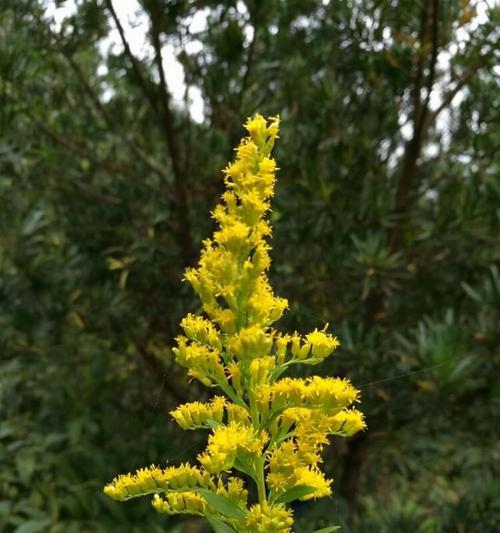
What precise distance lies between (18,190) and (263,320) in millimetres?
2041

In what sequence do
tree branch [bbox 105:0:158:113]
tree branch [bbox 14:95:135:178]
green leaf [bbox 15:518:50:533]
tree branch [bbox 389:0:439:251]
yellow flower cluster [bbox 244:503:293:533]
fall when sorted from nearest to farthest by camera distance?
yellow flower cluster [bbox 244:503:293:533]
tree branch [bbox 105:0:158:113]
tree branch [bbox 389:0:439:251]
tree branch [bbox 14:95:135:178]
green leaf [bbox 15:518:50:533]

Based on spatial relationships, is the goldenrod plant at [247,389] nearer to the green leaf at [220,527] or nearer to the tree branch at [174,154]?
the green leaf at [220,527]

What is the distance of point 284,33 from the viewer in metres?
2.66

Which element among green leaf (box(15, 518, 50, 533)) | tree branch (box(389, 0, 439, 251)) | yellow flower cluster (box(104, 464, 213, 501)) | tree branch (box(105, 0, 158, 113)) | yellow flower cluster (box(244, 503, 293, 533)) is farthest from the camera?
green leaf (box(15, 518, 50, 533))

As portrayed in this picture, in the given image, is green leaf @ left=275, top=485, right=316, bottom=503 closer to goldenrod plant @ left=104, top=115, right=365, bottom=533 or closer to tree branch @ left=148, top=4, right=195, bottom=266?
goldenrod plant @ left=104, top=115, right=365, bottom=533

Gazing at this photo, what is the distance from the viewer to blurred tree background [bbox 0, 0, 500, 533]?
7.39 ft

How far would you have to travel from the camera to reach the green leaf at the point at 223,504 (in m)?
0.81

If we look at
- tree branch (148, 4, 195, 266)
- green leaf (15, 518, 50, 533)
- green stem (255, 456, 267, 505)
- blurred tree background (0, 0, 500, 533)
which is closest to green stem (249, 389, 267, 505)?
green stem (255, 456, 267, 505)

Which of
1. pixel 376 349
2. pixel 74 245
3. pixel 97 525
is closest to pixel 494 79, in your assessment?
pixel 376 349

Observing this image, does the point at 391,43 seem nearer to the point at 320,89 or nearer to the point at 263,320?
the point at 320,89

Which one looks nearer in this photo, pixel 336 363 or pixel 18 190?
pixel 336 363

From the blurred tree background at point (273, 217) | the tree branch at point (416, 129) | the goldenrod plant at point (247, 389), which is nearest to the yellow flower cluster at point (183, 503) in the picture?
the goldenrod plant at point (247, 389)

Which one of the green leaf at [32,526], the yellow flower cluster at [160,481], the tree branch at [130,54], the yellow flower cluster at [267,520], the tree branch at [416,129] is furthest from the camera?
the green leaf at [32,526]

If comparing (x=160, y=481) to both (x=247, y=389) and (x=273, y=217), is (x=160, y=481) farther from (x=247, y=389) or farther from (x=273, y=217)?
(x=273, y=217)
